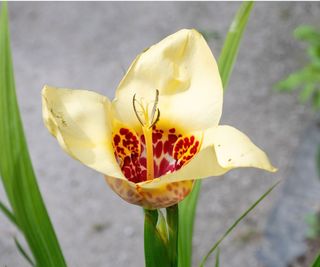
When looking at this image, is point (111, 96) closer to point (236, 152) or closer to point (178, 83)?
point (178, 83)

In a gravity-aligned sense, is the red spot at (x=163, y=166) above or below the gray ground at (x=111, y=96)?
above

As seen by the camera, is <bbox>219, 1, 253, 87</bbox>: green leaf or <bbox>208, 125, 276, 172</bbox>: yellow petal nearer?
<bbox>208, 125, 276, 172</bbox>: yellow petal

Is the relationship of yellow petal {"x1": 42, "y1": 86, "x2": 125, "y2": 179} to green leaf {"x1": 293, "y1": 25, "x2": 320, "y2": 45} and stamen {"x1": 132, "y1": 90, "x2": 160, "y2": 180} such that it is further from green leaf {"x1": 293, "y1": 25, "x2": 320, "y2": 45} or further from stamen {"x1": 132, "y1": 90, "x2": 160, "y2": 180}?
green leaf {"x1": 293, "y1": 25, "x2": 320, "y2": 45}

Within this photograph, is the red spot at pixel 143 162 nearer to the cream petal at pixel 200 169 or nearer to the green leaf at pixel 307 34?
the cream petal at pixel 200 169

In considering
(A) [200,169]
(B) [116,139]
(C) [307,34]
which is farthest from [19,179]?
(C) [307,34]

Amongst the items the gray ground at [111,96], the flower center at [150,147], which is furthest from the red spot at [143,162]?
the gray ground at [111,96]

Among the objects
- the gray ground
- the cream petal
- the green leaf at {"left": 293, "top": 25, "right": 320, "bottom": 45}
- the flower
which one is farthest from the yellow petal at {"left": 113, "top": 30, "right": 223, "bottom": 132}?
the green leaf at {"left": 293, "top": 25, "right": 320, "bottom": 45}

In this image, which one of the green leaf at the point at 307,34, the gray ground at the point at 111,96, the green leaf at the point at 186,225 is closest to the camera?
the green leaf at the point at 186,225
